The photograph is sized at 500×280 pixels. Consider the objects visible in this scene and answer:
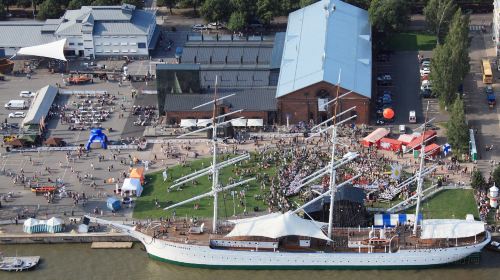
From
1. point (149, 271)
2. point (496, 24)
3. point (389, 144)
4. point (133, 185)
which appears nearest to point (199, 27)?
point (496, 24)

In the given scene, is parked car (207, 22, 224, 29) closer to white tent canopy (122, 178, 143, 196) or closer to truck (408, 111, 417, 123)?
truck (408, 111, 417, 123)

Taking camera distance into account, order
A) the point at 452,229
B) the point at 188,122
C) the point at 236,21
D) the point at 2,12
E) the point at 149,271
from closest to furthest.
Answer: the point at 452,229 → the point at 149,271 → the point at 188,122 → the point at 236,21 → the point at 2,12

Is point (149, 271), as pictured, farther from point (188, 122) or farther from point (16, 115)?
point (16, 115)

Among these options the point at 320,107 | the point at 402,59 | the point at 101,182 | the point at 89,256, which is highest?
the point at 402,59

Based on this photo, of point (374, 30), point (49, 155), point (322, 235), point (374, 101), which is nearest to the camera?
point (322, 235)

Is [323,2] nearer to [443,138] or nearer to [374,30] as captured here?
[374,30]

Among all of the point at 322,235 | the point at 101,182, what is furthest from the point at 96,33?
the point at 322,235
